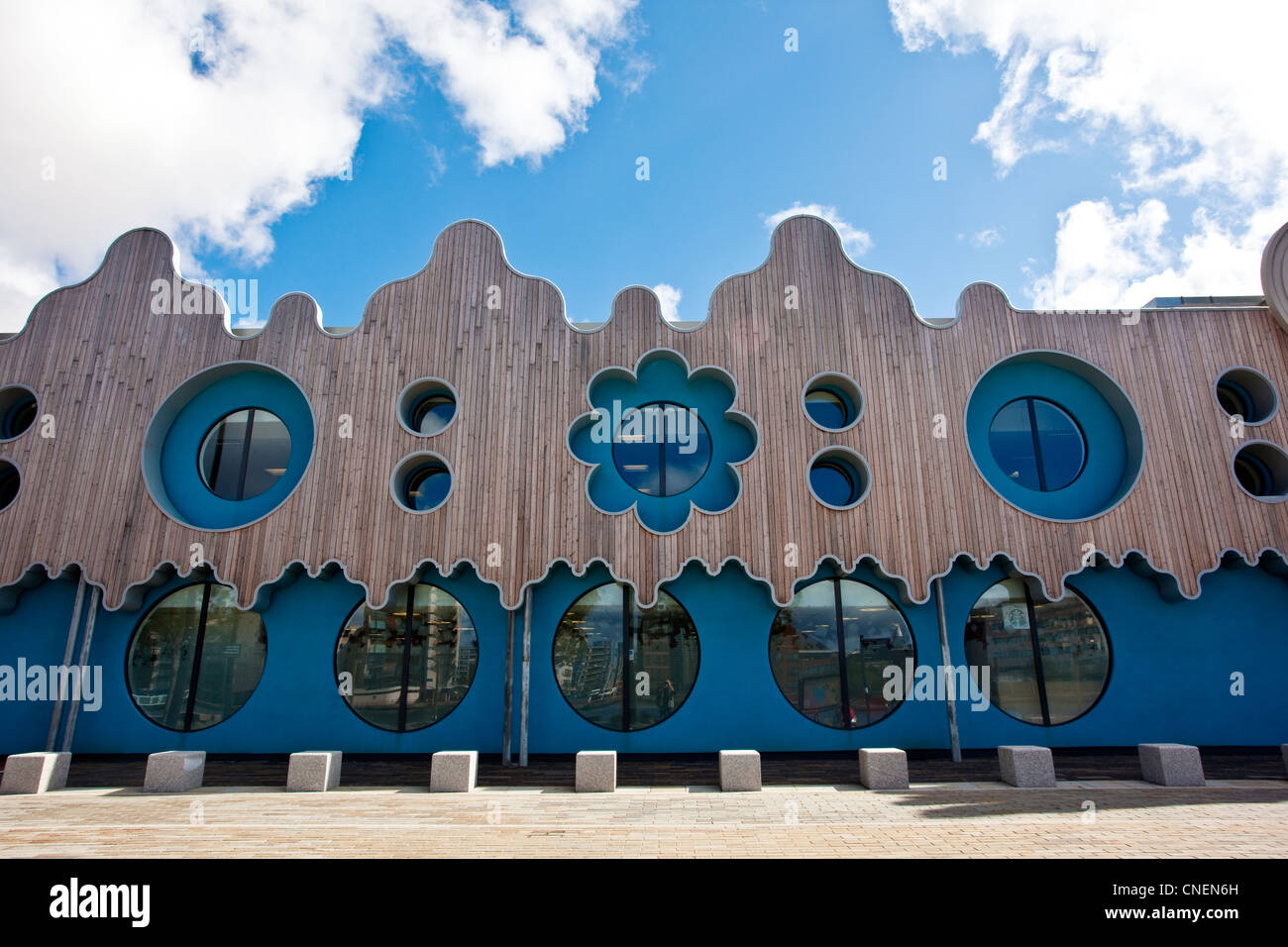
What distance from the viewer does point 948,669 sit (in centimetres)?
1275

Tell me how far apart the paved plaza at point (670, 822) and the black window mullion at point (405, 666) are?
282 cm

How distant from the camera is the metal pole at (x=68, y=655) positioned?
13.0m

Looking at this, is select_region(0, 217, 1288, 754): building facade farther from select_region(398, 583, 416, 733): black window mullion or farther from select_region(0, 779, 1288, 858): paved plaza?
select_region(0, 779, 1288, 858): paved plaza

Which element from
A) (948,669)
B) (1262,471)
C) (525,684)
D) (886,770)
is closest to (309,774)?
(525,684)

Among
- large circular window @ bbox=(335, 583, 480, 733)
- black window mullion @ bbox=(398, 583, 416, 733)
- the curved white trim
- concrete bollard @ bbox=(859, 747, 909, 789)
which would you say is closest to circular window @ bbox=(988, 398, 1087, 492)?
concrete bollard @ bbox=(859, 747, 909, 789)

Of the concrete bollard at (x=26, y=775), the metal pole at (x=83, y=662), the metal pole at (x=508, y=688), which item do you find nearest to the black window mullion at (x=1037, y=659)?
the metal pole at (x=508, y=688)

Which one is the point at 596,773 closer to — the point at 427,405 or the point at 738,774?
the point at 738,774

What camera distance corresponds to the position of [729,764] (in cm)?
1048

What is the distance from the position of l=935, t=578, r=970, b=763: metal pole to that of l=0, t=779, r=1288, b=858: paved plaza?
2.07 m

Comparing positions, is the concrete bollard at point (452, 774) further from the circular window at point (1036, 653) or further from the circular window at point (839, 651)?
the circular window at point (1036, 653)

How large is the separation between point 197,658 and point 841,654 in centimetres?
1378

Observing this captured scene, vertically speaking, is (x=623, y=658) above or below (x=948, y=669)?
above

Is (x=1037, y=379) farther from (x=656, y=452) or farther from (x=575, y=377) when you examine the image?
(x=575, y=377)

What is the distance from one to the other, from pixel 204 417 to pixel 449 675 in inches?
332
